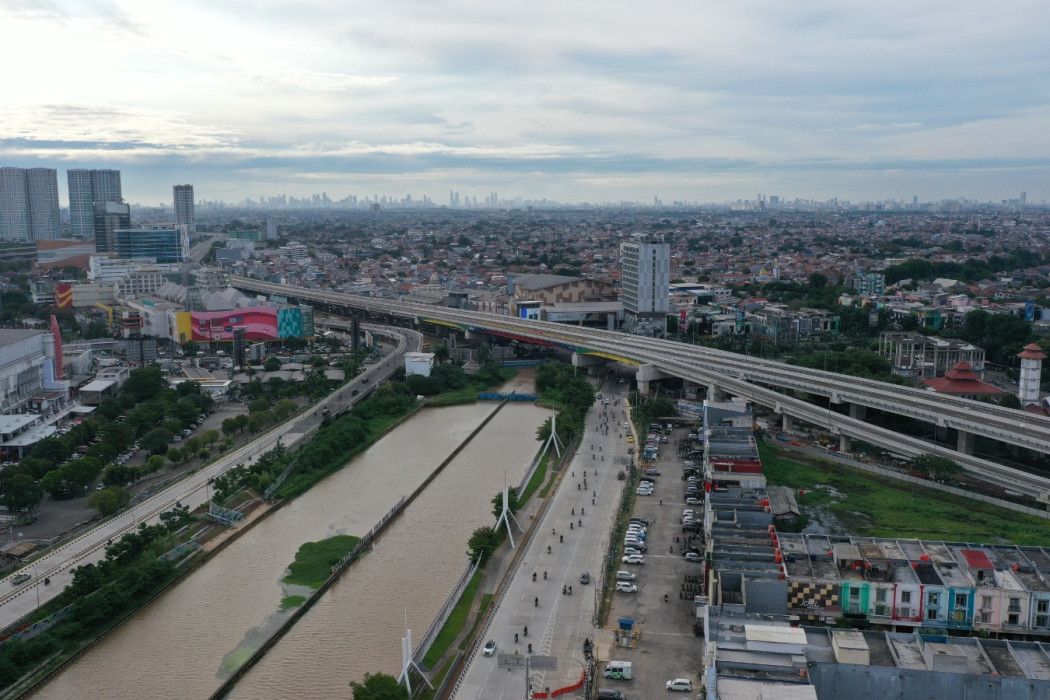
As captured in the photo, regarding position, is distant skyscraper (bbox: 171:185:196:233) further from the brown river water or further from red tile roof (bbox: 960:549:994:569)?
red tile roof (bbox: 960:549:994:569)

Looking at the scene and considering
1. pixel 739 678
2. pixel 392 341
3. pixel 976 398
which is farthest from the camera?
pixel 392 341

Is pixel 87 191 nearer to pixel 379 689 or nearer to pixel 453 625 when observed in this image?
pixel 453 625

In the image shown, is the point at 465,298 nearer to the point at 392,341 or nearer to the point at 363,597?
the point at 392,341

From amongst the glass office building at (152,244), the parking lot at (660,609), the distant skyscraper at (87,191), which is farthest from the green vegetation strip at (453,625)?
the distant skyscraper at (87,191)

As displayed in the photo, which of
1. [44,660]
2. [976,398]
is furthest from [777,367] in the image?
[44,660]

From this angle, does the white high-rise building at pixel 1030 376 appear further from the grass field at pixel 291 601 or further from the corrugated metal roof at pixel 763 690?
the grass field at pixel 291 601

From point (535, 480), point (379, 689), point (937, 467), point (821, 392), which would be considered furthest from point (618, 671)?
point (821, 392)

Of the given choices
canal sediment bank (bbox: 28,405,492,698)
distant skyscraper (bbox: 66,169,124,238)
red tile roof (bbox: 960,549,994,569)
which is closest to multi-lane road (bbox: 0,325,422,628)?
canal sediment bank (bbox: 28,405,492,698)
